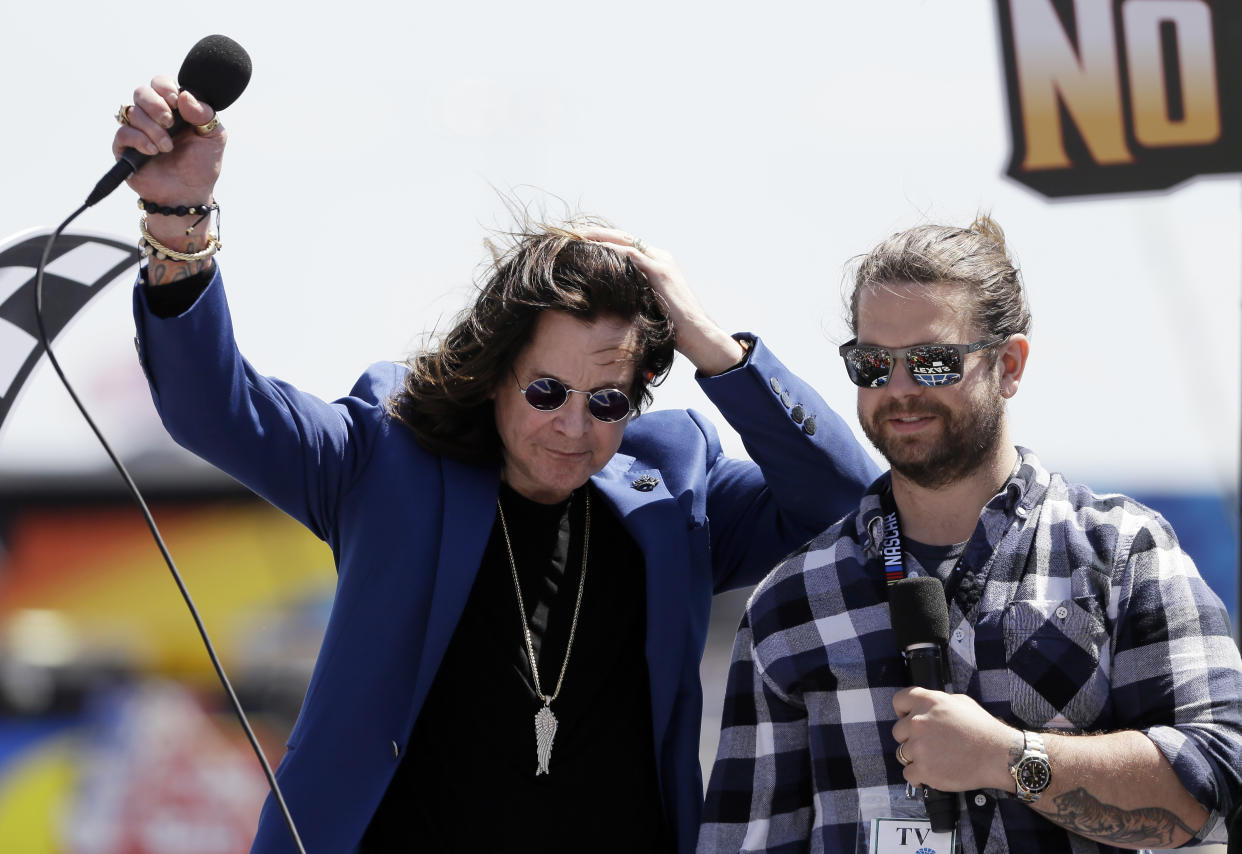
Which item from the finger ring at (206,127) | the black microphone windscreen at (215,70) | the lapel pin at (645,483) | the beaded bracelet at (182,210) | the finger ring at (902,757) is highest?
the black microphone windscreen at (215,70)

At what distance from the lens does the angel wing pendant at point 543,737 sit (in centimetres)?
211

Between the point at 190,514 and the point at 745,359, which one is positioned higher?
the point at 745,359

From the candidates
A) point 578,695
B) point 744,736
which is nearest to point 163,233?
point 578,695

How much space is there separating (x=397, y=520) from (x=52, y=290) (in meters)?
1.32

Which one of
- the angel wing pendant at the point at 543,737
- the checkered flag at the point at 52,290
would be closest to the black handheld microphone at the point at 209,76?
the angel wing pendant at the point at 543,737

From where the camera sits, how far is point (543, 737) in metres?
2.11

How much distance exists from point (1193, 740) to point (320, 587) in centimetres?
506

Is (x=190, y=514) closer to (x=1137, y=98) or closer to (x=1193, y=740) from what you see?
(x=1137, y=98)

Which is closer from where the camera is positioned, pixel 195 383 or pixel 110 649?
pixel 195 383

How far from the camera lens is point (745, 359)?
2.29 metres

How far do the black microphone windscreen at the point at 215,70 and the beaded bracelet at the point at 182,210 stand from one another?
0.15 metres

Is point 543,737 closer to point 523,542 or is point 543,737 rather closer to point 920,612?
point 523,542

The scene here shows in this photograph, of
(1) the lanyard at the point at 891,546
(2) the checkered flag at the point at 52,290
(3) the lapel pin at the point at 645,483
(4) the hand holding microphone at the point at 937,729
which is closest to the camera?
(4) the hand holding microphone at the point at 937,729

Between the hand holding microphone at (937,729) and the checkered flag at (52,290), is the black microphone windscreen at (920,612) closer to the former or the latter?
the hand holding microphone at (937,729)
